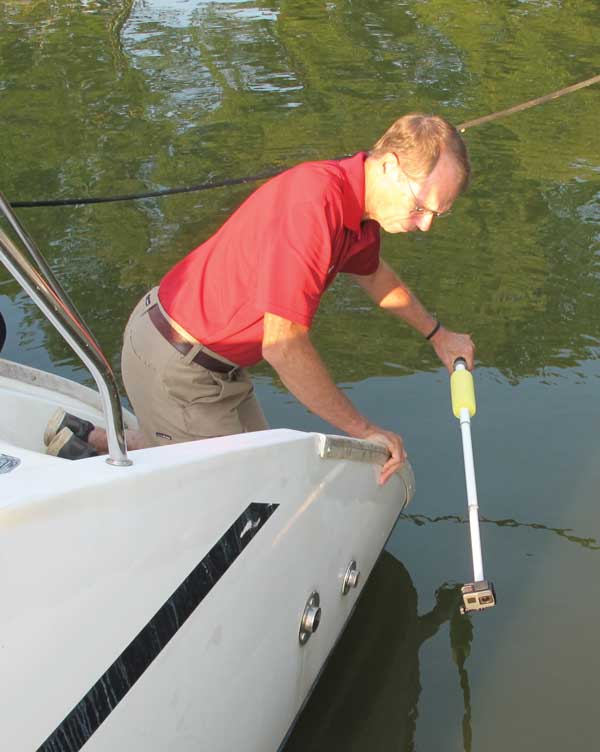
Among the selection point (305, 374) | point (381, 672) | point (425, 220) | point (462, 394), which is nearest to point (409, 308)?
point (462, 394)

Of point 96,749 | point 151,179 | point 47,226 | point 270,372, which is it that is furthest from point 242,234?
point 151,179

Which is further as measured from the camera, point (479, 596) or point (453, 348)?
point (453, 348)

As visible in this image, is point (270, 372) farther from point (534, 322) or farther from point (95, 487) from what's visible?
point (95, 487)

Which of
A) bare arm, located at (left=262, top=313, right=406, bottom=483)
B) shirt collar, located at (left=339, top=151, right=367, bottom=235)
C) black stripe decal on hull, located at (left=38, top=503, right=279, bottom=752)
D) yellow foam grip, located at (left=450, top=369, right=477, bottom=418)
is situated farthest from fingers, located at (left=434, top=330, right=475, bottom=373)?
black stripe decal on hull, located at (left=38, top=503, right=279, bottom=752)

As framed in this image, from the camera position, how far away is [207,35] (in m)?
11.8

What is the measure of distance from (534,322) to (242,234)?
3.20m

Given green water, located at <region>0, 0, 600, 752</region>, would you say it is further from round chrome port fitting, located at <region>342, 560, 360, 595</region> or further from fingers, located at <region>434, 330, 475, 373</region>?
fingers, located at <region>434, 330, 475, 373</region>

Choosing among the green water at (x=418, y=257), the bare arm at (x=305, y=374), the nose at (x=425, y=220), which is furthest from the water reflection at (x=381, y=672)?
the nose at (x=425, y=220)

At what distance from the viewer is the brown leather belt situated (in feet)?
9.10

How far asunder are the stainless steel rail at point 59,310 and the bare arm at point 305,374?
2.40 ft

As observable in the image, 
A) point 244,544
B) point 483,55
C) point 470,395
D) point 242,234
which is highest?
point 242,234

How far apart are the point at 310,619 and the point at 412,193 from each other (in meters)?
1.14

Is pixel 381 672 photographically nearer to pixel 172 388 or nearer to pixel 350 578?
pixel 350 578

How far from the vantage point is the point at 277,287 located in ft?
8.05
